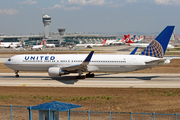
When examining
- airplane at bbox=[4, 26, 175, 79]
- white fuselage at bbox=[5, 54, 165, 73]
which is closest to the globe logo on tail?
airplane at bbox=[4, 26, 175, 79]

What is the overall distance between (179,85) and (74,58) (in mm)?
16730

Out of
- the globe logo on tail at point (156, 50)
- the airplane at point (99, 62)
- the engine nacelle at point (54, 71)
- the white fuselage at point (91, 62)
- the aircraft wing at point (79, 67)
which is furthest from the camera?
the globe logo on tail at point (156, 50)

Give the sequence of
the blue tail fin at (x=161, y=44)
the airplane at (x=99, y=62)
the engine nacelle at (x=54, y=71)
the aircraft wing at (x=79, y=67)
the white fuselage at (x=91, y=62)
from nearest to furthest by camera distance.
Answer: the aircraft wing at (x=79, y=67) → the engine nacelle at (x=54, y=71) → the airplane at (x=99, y=62) → the white fuselage at (x=91, y=62) → the blue tail fin at (x=161, y=44)

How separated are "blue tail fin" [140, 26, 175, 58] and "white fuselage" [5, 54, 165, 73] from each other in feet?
3.79

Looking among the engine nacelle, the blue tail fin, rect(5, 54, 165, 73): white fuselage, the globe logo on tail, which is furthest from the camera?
the globe logo on tail

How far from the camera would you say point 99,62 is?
36969mm

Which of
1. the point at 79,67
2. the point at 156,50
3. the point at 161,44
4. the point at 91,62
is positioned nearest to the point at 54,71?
the point at 79,67

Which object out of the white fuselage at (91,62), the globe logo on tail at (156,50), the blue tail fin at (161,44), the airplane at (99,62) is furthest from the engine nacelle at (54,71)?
the globe logo on tail at (156,50)

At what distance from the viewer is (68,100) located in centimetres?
2306

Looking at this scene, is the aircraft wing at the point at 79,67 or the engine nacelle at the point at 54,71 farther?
the engine nacelle at the point at 54,71

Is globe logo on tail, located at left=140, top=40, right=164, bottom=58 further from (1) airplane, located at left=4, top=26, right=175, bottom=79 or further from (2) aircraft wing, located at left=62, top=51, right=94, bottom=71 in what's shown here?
(2) aircraft wing, located at left=62, top=51, right=94, bottom=71

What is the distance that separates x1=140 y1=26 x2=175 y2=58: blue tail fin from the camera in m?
36.5

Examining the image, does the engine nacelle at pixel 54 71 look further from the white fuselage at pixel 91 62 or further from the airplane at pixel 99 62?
the white fuselage at pixel 91 62

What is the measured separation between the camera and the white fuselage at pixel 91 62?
36.2m
